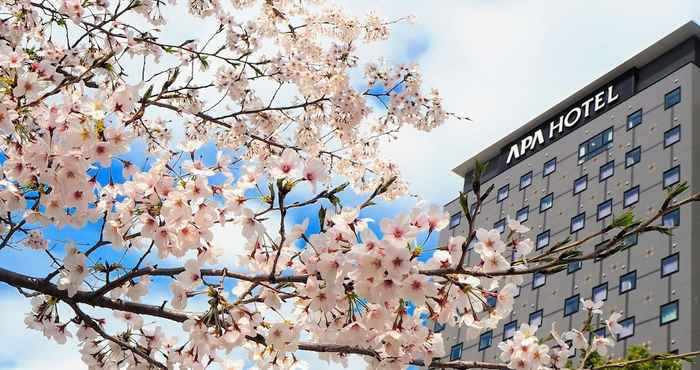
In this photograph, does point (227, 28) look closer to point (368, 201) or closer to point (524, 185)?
point (368, 201)

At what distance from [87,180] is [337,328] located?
1.21 m

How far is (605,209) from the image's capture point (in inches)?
1620

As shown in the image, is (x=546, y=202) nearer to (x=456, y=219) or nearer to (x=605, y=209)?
(x=605, y=209)

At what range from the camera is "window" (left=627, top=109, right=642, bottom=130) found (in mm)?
42366

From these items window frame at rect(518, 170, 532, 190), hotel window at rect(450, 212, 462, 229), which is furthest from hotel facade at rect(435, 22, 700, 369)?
hotel window at rect(450, 212, 462, 229)

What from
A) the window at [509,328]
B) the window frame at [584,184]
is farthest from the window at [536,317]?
the window frame at [584,184]

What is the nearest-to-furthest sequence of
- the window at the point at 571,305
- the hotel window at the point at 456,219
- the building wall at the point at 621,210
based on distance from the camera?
the building wall at the point at 621,210
the window at the point at 571,305
the hotel window at the point at 456,219

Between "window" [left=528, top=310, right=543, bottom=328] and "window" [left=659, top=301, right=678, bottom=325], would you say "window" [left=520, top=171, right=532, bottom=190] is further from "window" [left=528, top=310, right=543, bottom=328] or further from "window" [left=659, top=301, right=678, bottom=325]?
"window" [left=659, top=301, right=678, bottom=325]

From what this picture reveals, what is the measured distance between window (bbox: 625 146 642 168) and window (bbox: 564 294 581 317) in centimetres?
714

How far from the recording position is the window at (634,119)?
1668 inches

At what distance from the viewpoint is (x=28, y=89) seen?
370 centimetres

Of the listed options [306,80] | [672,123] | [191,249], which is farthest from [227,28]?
[672,123]

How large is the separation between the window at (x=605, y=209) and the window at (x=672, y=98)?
5.46m

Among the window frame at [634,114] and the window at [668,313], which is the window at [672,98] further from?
the window at [668,313]
